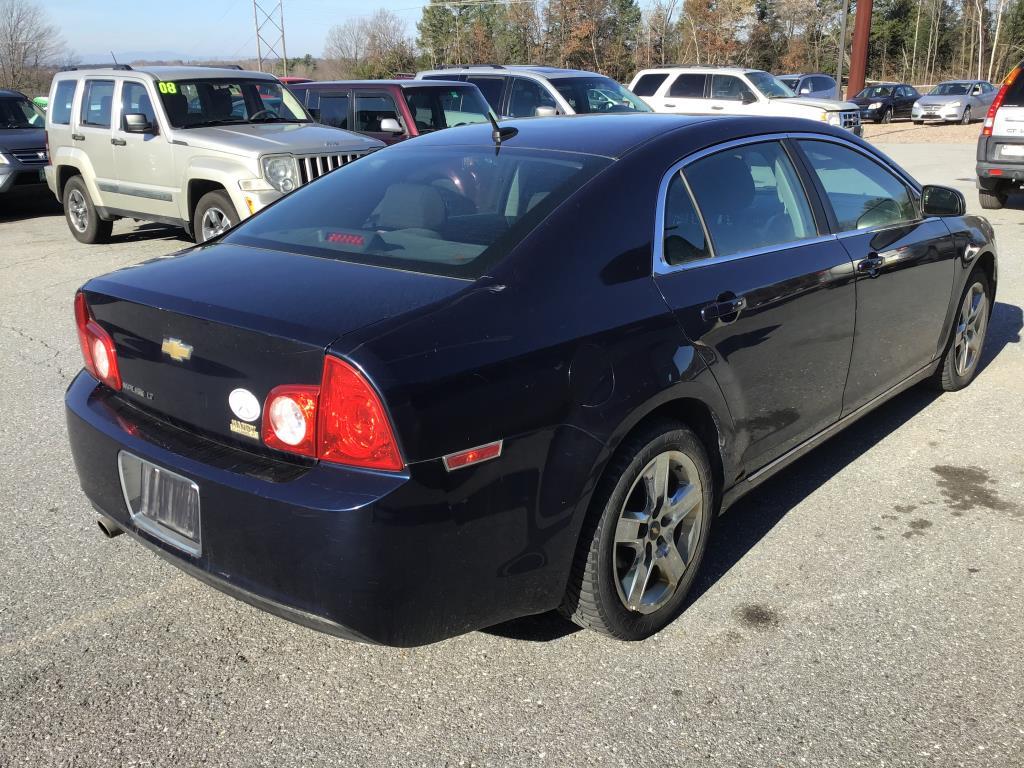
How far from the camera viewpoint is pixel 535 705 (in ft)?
9.14

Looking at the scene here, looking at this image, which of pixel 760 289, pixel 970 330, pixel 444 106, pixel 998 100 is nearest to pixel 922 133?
pixel 998 100

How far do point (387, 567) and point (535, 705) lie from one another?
73 centimetres

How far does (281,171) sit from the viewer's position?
8.89 metres

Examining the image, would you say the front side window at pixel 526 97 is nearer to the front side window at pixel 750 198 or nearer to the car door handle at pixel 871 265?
the car door handle at pixel 871 265

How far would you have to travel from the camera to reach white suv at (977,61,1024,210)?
37.7 feet

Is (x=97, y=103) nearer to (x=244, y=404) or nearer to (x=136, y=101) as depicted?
(x=136, y=101)

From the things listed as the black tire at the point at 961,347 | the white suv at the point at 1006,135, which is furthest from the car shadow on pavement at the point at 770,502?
the white suv at the point at 1006,135

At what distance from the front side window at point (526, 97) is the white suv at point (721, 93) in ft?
17.8

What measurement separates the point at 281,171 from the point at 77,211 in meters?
3.78

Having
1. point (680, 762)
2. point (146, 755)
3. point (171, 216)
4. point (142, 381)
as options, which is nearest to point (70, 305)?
point (171, 216)

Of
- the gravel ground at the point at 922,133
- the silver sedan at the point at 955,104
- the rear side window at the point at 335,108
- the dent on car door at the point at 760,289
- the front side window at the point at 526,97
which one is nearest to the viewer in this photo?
the dent on car door at the point at 760,289

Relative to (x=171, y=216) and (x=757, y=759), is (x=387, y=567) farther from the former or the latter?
(x=171, y=216)

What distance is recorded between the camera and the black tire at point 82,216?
11.0 metres

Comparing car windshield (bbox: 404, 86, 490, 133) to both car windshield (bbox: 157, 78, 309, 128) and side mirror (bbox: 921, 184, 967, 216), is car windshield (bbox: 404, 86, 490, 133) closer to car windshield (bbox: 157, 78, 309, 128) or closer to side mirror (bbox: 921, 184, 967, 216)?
car windshield (bbox: 157, 78, 309, 128)
